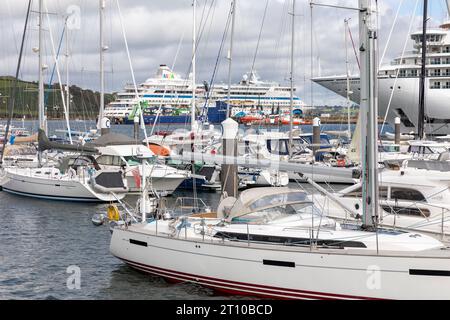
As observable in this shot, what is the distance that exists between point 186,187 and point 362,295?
2315 cm

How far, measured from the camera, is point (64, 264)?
19156mm

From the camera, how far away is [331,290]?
13.6m

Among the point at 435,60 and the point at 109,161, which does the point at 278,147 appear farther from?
the point at 435,60

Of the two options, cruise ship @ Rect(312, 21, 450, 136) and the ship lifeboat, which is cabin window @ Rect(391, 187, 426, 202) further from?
cruise ship @ Rect(312, 21, 450, 136)

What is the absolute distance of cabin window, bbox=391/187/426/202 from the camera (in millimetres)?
17344

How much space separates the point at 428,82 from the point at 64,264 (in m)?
58.2

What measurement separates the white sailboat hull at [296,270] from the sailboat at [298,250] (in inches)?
0.8

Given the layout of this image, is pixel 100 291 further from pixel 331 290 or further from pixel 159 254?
pixel 331 290

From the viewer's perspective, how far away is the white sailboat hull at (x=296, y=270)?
12.9 metres

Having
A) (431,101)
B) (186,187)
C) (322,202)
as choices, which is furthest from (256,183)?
(431,101)

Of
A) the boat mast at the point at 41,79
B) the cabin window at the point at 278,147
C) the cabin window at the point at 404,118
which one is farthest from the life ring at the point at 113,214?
the cabin window at the point at 404,118

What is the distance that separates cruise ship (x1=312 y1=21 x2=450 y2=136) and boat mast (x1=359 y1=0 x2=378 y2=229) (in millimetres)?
55338

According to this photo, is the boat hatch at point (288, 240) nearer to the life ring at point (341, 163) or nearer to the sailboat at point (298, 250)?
the sailboat at point (298, 250)

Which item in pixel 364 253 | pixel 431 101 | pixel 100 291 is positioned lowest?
pixel 100 291
